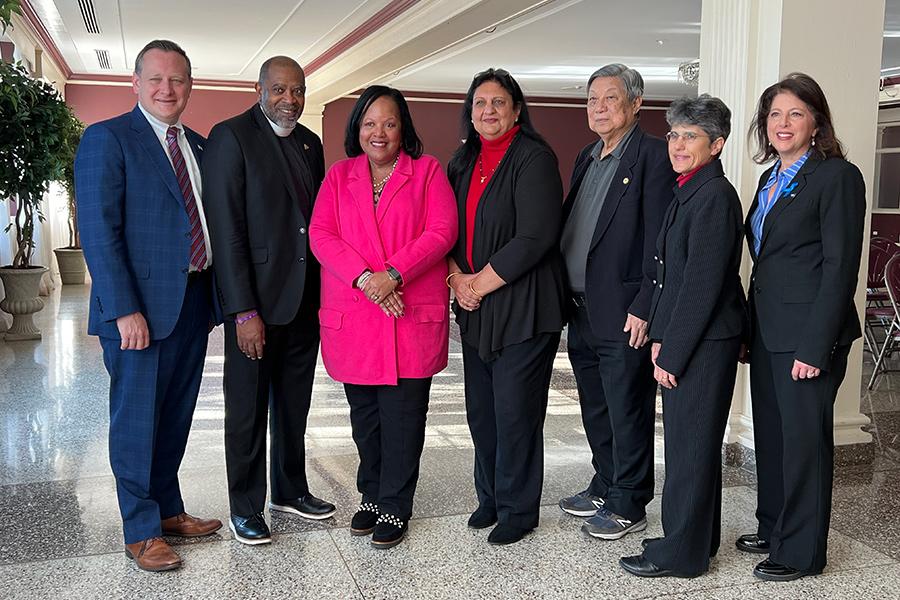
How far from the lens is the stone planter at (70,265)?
1210 cm

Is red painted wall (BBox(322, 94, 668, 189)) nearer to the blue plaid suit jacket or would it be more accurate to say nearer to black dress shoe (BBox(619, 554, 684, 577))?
the blue plaid suit jacket

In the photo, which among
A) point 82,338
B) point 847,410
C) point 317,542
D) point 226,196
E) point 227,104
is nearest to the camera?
point 226,196

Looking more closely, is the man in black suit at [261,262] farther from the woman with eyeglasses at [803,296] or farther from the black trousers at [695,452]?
the woman with eyeglasses at [803,296]

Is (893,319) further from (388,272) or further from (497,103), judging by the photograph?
(388,272)

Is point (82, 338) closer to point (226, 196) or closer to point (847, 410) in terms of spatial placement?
point (226, 196)

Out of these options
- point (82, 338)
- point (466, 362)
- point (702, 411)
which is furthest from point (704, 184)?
point (82, 338)

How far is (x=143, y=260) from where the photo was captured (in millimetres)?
2730

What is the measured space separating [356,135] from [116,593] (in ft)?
5.35

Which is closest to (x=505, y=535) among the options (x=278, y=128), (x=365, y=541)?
(x=365, y=541)

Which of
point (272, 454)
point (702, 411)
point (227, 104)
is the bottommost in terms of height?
point (272, 454)

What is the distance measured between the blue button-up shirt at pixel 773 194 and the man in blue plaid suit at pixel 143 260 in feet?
5.85

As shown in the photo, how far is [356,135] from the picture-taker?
9.73 ft

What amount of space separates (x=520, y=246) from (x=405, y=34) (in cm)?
648

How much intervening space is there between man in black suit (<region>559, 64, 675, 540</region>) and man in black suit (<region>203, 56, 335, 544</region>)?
0.95m
